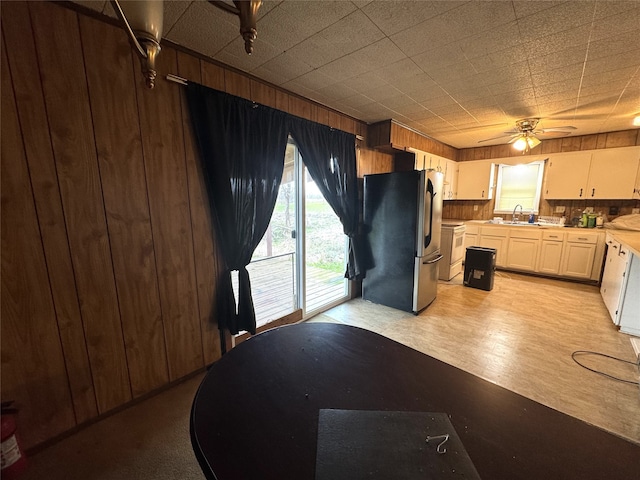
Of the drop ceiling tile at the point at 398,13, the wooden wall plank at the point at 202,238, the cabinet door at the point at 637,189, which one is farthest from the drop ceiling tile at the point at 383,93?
the cabinet door at the point at 637,189

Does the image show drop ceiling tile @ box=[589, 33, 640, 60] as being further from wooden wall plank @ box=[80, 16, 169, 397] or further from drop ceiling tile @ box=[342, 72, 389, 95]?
wooden wall plank @ box=[80, 16, 169, 397]

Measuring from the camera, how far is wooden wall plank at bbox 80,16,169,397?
1528 millimetres

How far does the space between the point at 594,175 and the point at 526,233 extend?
1.22 metres

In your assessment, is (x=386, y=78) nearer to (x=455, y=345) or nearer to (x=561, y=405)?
(x=455, y=345)

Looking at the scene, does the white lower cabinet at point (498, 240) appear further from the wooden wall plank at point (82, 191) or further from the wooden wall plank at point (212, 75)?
the wooden wall plank at point (82, 191)

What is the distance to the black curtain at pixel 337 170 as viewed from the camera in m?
2.67

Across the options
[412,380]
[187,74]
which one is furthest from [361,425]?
[187,74]

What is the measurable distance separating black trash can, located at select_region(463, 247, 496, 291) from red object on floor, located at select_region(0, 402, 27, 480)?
4.79 m

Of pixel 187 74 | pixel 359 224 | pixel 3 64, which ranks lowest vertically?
pixel 359 224

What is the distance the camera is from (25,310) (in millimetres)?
1382

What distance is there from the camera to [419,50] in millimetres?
1834

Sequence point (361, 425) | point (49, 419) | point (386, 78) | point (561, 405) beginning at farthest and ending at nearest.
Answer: point (386, 78) < point (561, 405) < point (49, 419) < point (361, 425)

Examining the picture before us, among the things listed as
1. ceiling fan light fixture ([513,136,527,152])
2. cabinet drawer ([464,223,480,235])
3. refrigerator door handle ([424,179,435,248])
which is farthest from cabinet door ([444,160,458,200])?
refrigerator door handle ([424,179,435,248])

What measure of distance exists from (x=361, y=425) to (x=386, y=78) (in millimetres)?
2478
